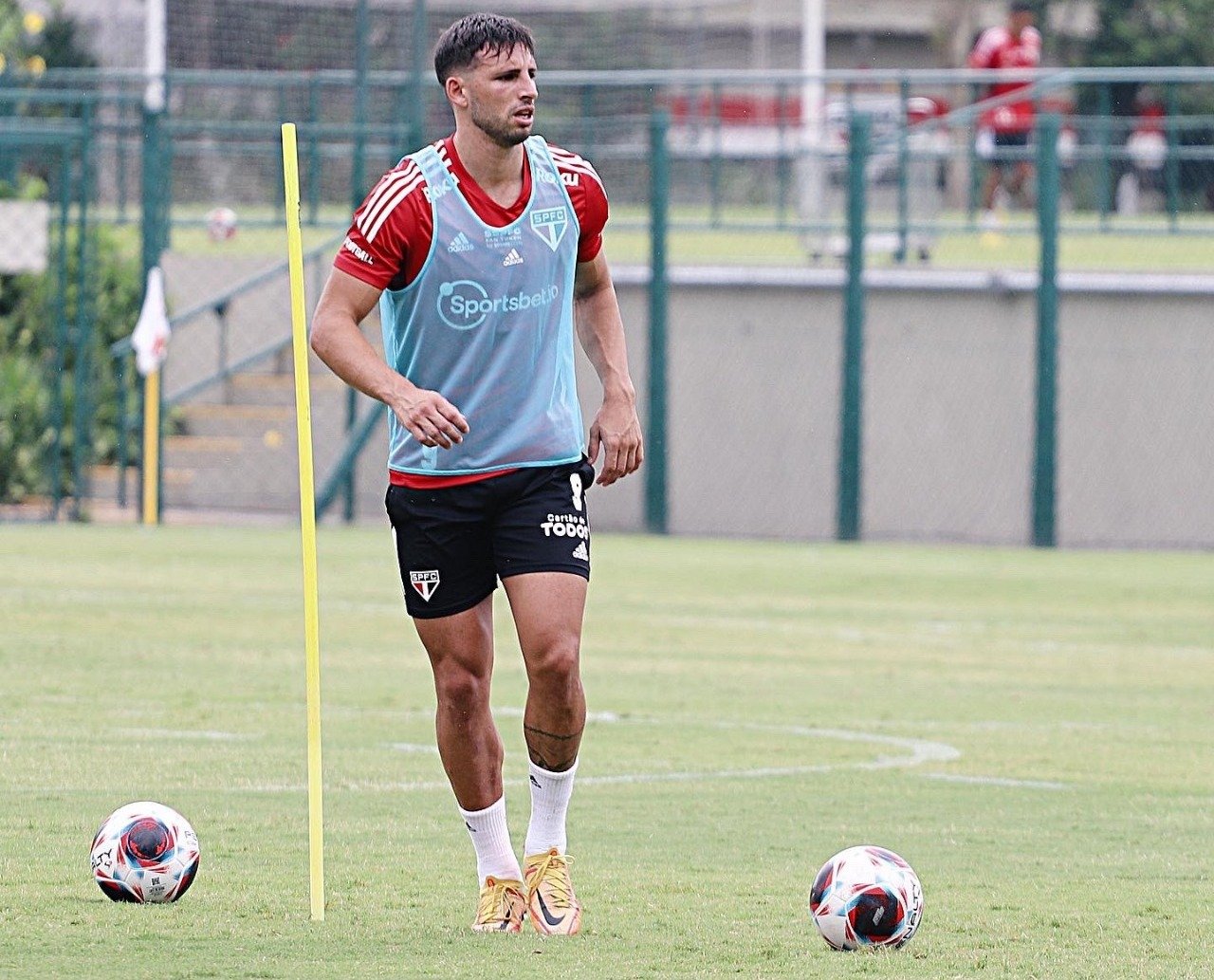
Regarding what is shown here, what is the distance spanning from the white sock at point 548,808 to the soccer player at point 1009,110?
15009mm

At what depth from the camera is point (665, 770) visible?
868cm

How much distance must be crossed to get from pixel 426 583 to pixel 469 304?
2.22 ft

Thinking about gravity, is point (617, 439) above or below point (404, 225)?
below

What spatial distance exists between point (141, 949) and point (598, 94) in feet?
55.8

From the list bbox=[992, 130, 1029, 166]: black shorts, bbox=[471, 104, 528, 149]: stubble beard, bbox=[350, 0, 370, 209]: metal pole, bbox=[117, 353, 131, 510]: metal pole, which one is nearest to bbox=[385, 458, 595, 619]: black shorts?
bbox=[471, 104, 528, 149]: stubble beard

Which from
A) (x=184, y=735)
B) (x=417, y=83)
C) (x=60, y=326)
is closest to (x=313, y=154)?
(x=417, y=83)

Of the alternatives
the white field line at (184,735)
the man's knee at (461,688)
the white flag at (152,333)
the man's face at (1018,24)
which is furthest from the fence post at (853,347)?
the man's knee at (461,688)

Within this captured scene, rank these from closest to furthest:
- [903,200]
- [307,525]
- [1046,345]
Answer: [307,525]
[1046,345]
[903,200]

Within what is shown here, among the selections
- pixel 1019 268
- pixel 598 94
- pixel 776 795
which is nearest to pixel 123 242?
pixel 598 94

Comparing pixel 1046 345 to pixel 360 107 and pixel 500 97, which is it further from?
pixel 500 97

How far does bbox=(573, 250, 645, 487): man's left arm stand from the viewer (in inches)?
245

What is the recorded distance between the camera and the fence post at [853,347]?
19.8 m

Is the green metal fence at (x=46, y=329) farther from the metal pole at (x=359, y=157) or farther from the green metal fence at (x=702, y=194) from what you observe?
the metal pole at (x=359, y=157)

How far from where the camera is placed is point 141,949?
551cm
